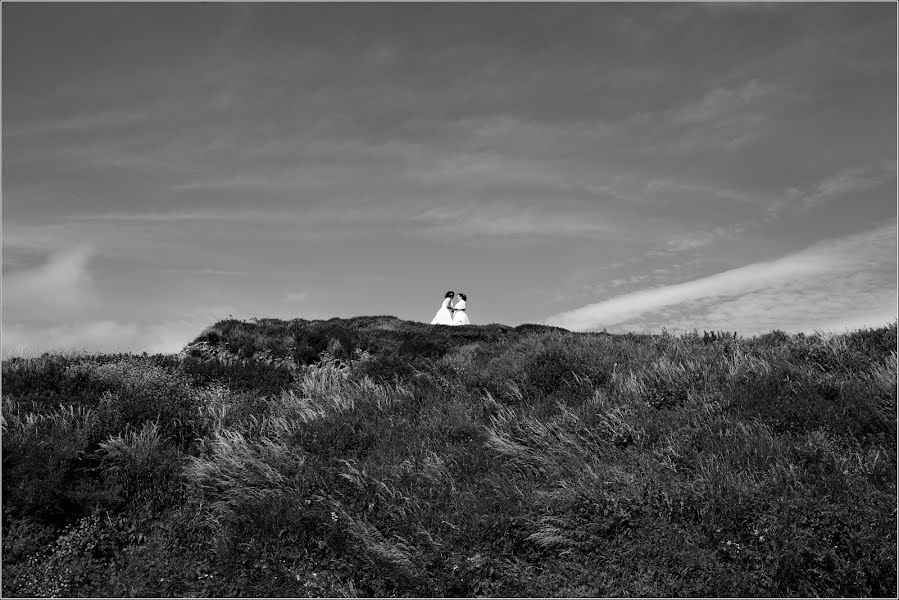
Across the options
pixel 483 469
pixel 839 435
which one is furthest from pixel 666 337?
pixel 483 469

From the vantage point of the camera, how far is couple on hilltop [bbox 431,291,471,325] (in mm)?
33031

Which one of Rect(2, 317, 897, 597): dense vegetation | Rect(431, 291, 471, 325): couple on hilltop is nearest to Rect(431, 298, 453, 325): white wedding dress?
Rect(431, 291, 471, 325): couple on hilltop

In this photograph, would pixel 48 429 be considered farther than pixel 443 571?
Yes

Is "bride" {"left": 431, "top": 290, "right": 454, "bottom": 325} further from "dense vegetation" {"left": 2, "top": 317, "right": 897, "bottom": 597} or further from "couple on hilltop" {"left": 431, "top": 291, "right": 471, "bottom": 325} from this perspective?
"dense vegetation" {"left": 2, "top": 317, "right": 897, "bottom": 597}

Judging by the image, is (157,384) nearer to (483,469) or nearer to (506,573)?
(483,469)

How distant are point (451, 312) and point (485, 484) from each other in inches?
1064

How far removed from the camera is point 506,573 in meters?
5.86

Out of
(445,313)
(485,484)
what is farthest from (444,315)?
(485,484)

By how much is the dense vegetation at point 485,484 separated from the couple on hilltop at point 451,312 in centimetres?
2283

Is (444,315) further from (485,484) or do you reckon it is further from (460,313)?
(485,484)

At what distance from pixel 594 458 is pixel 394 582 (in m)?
2.58

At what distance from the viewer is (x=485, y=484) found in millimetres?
6863

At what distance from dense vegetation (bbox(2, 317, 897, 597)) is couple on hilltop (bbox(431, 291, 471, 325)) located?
2283 centimetres

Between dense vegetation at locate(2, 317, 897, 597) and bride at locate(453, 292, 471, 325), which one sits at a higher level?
bride at locate(453, 292, 471, 325)
